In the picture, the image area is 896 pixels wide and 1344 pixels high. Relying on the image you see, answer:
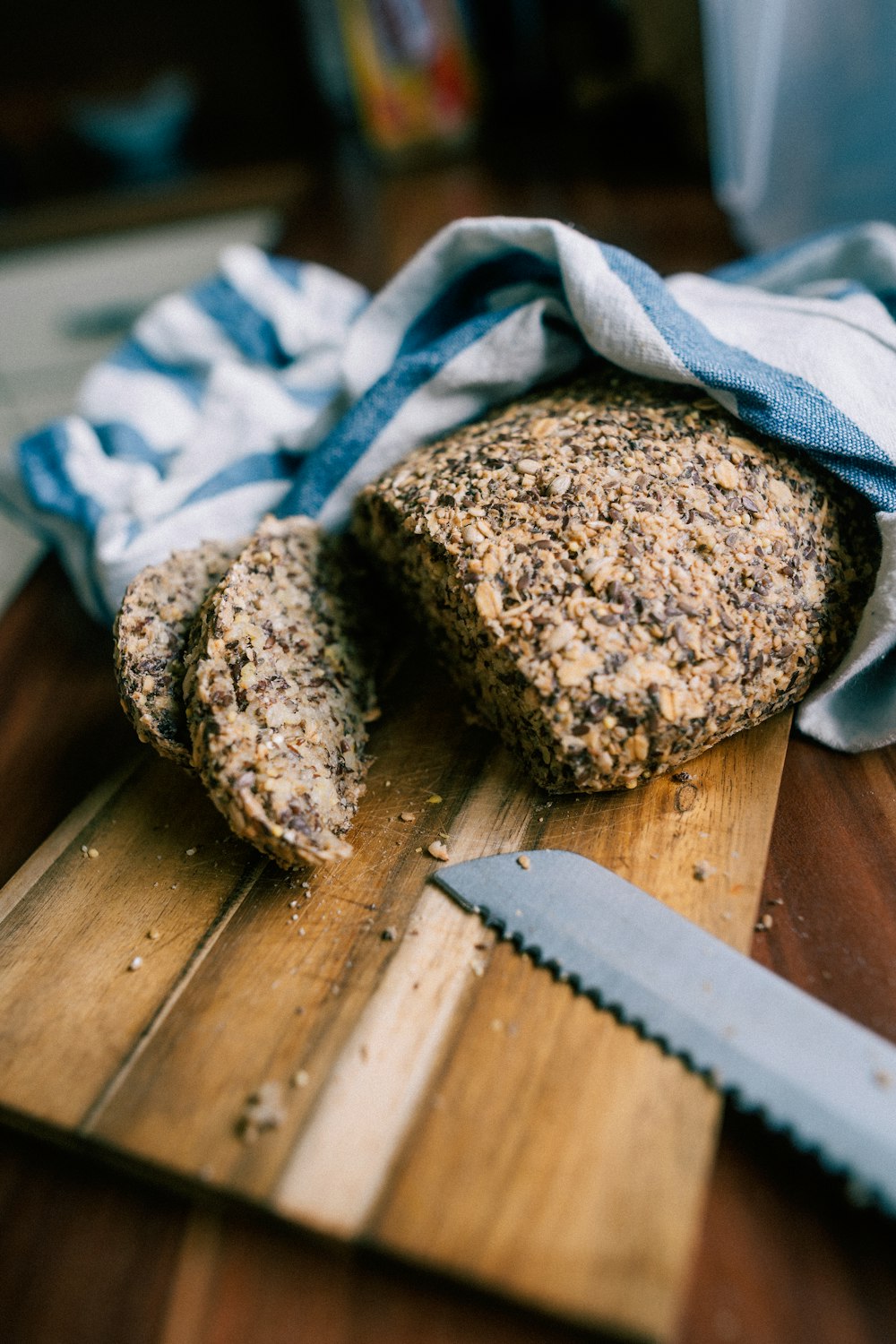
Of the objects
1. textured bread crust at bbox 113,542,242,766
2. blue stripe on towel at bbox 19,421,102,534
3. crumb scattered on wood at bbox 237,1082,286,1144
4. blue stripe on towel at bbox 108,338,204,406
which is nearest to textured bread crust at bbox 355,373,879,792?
textured bread crust at bbox 113,542,242,766

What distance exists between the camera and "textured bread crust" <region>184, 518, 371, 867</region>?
3.16ft

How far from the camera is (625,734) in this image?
3.13 ft

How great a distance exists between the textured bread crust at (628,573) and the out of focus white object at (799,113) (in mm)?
1076

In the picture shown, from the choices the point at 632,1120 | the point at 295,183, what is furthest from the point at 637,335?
the point at 295,183

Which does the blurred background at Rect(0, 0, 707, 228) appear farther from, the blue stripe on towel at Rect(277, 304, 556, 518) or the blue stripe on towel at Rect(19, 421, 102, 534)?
the blue stripe on towel at Rect(19, 421, 102, 534)

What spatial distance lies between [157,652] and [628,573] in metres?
0.59

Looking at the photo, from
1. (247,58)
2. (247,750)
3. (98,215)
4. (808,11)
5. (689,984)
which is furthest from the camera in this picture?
(247,58)

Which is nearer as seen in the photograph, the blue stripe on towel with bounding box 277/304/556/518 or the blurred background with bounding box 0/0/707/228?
the blue stripe on towel with bounding box 277/304/556/518

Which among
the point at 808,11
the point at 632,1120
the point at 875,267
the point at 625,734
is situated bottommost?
the point at 632,1120

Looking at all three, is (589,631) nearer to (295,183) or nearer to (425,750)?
(425,750)

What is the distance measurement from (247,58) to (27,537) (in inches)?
98.3

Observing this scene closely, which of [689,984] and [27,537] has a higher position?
[689,984]

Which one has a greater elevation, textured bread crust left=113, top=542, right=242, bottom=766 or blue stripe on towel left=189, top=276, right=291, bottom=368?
blue stripe on towel left=189, top=276, right=291, bottom=368

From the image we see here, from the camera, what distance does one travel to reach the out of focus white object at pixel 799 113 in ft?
5.63
